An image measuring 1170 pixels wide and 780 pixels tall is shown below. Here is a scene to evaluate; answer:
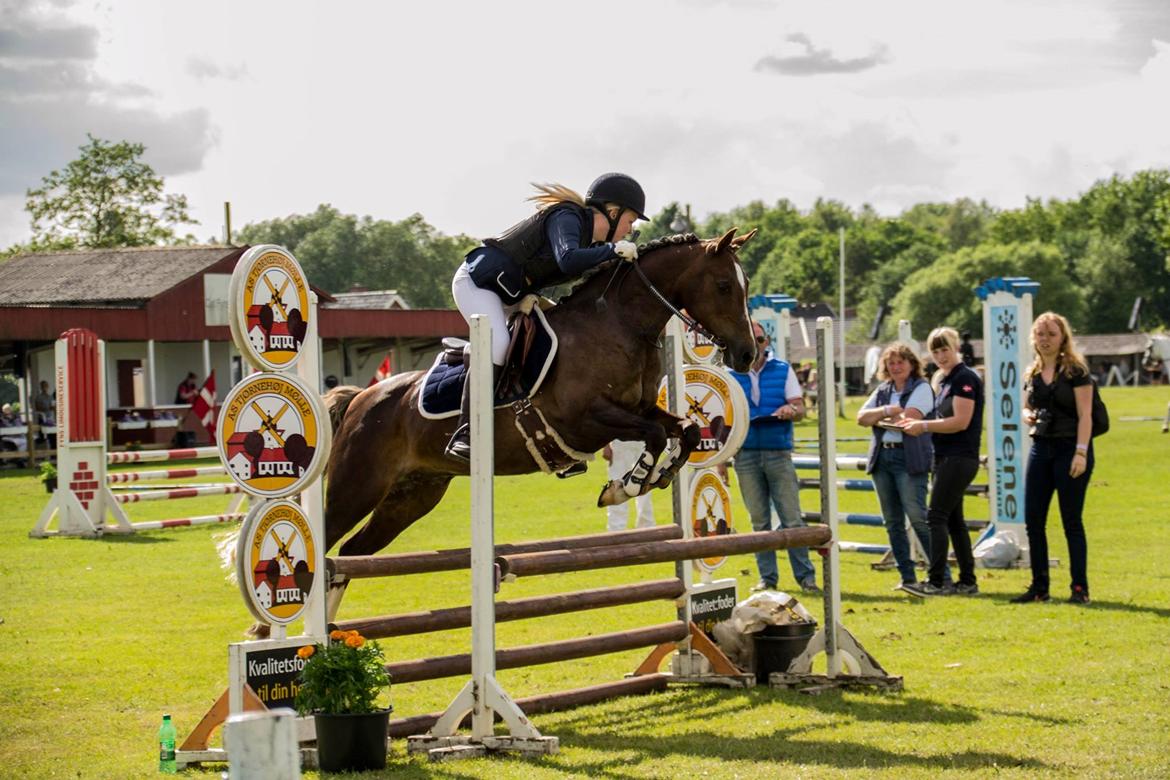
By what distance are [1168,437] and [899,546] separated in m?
19.8

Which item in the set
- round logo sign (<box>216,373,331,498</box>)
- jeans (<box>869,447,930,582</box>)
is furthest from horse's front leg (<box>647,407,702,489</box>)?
jeans (<box>869,447,930,582</box>)

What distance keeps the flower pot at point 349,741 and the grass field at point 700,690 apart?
120 mm

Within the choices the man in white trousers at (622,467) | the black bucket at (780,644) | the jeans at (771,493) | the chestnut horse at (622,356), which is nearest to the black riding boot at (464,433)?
the chestnut horse at (622,356)

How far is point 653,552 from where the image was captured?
20.7 ft

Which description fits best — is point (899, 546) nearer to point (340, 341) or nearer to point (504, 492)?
point (504, 492)

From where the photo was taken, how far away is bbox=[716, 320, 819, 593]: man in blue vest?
1040 centimetres

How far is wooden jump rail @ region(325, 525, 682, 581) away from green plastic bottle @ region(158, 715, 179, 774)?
937 mm

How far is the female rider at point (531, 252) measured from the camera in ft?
21.1

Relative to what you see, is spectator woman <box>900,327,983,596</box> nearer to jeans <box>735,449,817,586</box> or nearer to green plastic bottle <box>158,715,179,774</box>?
jeans <box>735,449,817,586</box>

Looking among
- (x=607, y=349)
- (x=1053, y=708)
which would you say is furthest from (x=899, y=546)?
(x=607, y=349)

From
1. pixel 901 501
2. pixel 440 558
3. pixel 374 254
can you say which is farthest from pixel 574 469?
pixel 374 254

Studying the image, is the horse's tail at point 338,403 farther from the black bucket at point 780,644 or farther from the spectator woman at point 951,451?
the spectator woman at point 951,451

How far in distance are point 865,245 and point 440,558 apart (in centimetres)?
12886

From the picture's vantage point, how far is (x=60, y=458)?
586 inches
